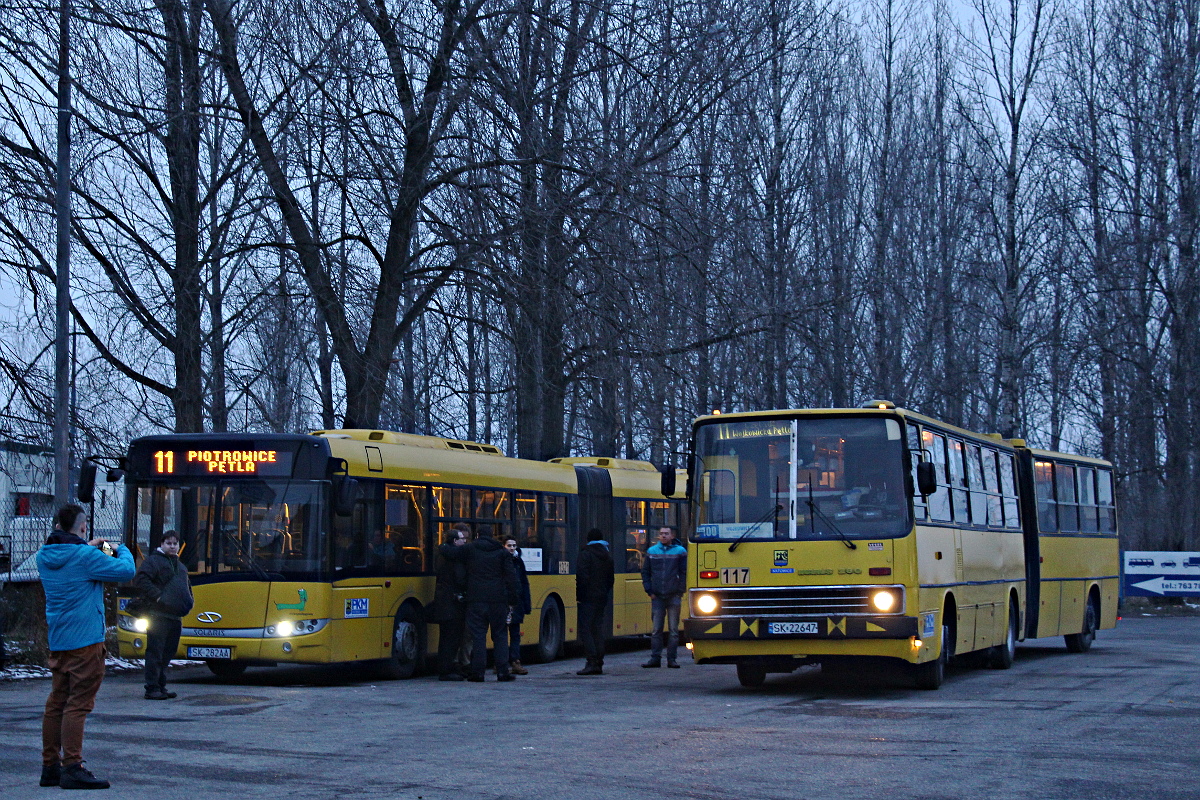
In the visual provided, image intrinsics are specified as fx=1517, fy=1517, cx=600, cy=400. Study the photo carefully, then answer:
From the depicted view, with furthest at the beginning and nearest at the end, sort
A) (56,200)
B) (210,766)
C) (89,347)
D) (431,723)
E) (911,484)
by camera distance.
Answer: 1. (89,347)
2. (56,200)
3. (911,484)
4. (431,723)
5. (210,766)

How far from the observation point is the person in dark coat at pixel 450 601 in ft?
57.8

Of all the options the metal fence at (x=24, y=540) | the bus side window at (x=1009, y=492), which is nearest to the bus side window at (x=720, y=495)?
the bus side window at (x=1009, y=492)

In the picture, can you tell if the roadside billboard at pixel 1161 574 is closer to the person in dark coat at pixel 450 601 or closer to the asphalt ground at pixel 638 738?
the asphalt ground at pixel 638 738

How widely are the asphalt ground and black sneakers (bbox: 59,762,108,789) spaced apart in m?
A: 0.19

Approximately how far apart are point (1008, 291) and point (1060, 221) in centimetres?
537

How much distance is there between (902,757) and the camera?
10.2m

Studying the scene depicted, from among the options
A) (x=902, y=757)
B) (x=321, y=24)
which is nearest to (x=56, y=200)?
(x=321, y=24)

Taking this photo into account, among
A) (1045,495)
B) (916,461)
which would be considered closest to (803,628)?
(916,461)

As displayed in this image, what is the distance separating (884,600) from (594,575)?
5.21 metres

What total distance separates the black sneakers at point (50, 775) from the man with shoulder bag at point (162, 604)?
220 inches

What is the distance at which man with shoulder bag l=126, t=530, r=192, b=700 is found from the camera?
14.6 meters

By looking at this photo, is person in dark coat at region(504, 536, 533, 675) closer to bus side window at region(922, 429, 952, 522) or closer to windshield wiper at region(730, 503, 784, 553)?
windshield wiper at region(730, 503, 784, 553)

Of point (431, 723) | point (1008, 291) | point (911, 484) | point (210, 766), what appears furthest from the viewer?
point (1008, 291)

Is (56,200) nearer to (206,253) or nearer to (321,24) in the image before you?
(206,253)
